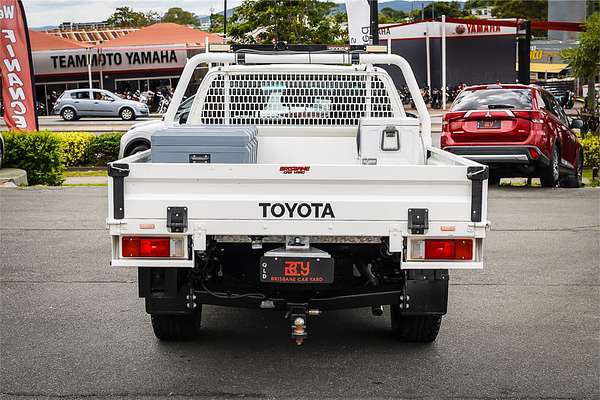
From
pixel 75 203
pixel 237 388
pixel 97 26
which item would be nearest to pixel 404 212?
pixel 237 388

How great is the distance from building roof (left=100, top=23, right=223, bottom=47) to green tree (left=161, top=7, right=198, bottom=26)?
61.7 m

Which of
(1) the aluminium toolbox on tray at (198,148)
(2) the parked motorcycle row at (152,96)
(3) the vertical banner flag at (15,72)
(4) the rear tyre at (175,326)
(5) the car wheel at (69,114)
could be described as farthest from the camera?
(2) the parked motorcycle row at (152,96)

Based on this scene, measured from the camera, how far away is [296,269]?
5.68 meters

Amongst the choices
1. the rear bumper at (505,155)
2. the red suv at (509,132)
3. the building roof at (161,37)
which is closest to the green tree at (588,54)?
the red suv at (509,132)

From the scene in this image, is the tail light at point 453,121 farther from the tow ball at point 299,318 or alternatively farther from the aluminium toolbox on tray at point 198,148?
the tow ball at point 299,318

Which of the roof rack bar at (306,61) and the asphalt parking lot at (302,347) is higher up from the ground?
the roof rack bar at (306,61)

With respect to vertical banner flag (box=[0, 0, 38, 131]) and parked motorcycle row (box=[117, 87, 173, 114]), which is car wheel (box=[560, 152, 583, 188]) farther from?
parked motorcycle row (box=[117, 87, 173, 114])

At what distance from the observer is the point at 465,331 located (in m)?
7.14

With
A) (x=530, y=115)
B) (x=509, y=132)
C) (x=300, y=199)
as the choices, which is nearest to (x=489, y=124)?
(x=509, y=132)

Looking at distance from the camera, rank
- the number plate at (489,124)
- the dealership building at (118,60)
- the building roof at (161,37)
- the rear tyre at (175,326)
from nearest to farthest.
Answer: the rear tyre at (175,326) < the number plate at (489,124) < the dealership building at (118,60) < the building roof at (161,37)

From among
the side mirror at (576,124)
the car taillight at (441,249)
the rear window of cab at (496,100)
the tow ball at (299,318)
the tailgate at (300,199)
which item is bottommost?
the tow ball at (299,318)

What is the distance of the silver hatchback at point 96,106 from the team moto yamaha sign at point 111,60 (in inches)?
380

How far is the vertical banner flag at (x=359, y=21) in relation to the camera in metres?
18.4

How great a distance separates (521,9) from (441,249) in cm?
9257
